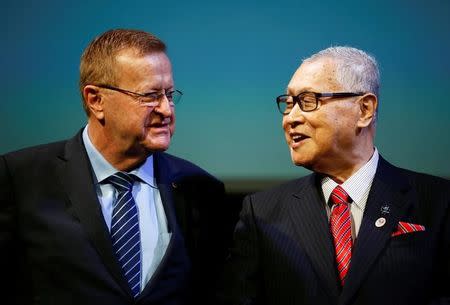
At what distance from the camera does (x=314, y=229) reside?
2184 mm

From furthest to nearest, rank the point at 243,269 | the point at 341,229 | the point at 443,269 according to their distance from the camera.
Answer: the point at 243,269 → the point at 341,229 → the point at 443,269

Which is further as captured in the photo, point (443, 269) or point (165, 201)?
point (165, 201)

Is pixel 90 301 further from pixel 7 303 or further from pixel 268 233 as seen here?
pixel 268 233

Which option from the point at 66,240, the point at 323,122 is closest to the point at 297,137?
the point at 323,122

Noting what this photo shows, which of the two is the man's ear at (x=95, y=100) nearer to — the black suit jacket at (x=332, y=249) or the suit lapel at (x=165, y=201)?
the suit lapel at (x=165, y=201)

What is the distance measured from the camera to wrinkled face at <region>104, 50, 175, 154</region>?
7.44ft

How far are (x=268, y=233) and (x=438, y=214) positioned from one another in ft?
2.01

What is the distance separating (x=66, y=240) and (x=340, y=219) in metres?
0.99

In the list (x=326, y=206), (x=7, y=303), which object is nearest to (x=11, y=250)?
(x=7, y=303)

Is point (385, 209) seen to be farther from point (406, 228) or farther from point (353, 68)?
point (353, 68)

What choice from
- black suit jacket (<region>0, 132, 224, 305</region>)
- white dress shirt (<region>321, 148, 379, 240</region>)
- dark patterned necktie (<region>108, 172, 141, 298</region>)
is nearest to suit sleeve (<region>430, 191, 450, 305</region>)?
white dress shirt (<region>321, 148, 379, 240</region>)

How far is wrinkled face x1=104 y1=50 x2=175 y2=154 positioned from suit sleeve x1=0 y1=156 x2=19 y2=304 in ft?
1.37

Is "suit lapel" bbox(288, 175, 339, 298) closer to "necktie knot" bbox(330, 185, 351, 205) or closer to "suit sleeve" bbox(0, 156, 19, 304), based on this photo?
"necktie knot" bbox(330, 185, 351, 205)

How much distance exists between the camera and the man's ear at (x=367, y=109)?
2242 mm
